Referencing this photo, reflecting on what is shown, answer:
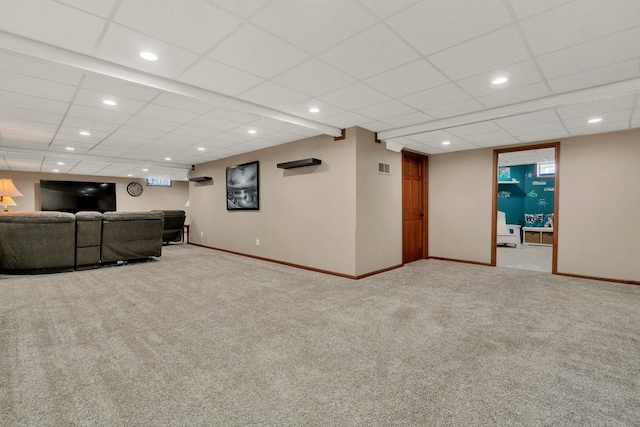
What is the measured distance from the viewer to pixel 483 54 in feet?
7.88

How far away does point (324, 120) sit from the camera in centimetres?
425

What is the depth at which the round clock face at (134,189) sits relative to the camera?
11.9 m

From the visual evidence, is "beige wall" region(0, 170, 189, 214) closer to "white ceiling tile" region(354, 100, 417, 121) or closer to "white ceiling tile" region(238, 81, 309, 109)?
"white ceiling tile" region(238, 81, 309, 109)

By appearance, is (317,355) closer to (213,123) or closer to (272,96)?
(272,96)

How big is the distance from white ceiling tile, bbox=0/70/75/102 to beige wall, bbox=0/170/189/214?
962 cm

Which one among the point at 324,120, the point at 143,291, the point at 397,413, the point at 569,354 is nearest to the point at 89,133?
the point at 143,291

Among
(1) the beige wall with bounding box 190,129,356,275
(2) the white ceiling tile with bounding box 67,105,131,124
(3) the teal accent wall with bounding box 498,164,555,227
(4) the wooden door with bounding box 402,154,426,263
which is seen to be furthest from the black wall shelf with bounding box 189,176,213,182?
(3) the teal accent wall with bounding box 498,164,555,227

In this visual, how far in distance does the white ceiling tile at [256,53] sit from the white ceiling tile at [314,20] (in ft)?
0.36

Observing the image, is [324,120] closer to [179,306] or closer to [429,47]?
[429,47]

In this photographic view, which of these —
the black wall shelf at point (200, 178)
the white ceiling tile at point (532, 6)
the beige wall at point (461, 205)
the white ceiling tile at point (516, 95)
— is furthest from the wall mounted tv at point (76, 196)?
the white ceiling tile at point (532, 6)

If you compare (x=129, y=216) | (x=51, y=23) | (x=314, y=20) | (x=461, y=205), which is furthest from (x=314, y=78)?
(x=129, y=216)

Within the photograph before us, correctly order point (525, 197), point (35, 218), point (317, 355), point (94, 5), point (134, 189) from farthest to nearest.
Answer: point (134, 189), point (525, 197), point (35, 218), point (317, 355), point (94, 5)

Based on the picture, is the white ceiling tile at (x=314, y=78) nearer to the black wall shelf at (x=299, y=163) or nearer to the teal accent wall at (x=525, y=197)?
the black wall shelf at (x=299, y=163)

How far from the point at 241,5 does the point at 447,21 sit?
54.7 inches
